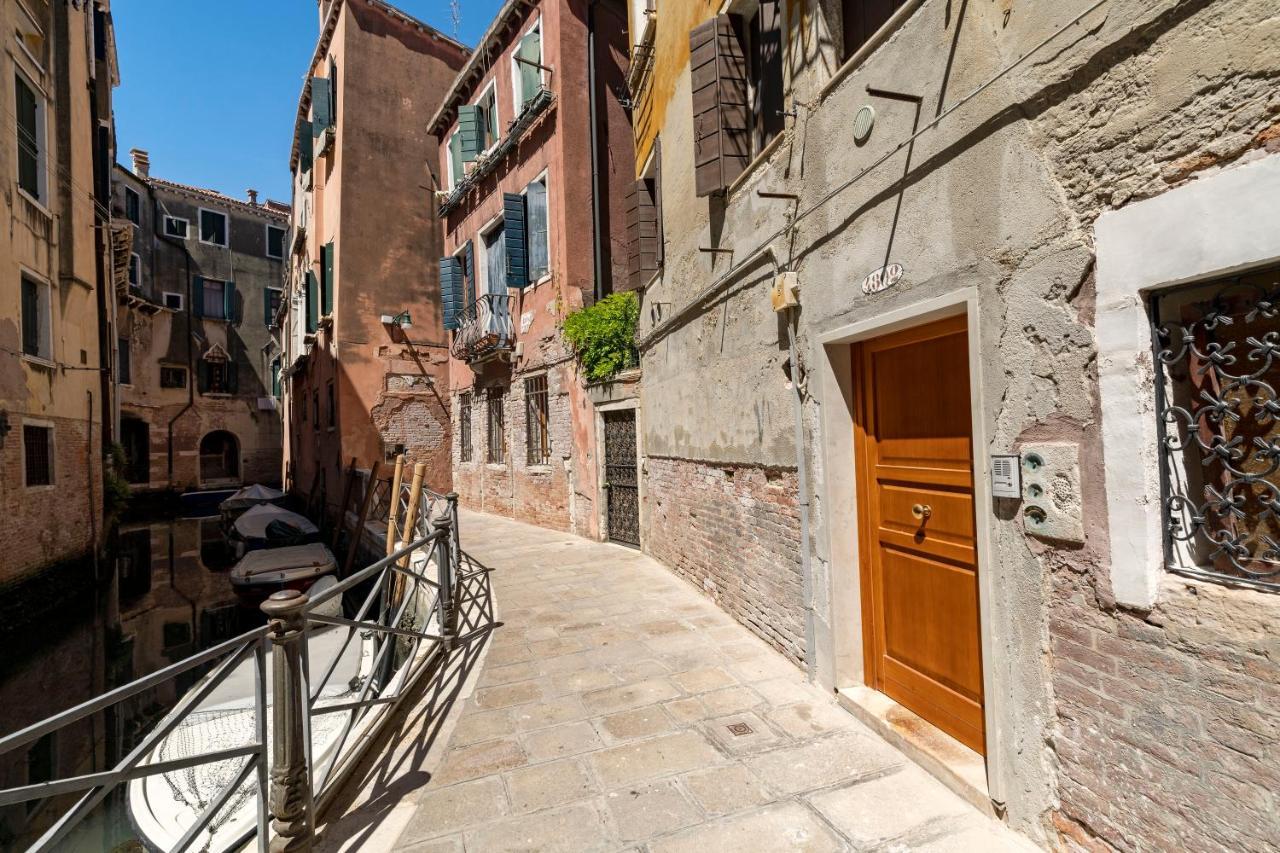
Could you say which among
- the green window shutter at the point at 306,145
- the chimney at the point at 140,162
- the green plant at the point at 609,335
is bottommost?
the green plant at the point at 609,335

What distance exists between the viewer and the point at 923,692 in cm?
322

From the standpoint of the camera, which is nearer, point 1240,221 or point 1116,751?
point 1240,221

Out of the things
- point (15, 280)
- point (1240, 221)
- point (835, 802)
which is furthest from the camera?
point (15, 280)

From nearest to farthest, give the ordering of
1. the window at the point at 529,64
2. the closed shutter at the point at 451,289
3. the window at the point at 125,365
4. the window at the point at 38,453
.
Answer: the window at the point at 38,453 < the window at the point at 529,64 < the closed shutter at the point at 451,289 < the window at the point at 125,365

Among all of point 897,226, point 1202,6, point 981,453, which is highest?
point 1202,6

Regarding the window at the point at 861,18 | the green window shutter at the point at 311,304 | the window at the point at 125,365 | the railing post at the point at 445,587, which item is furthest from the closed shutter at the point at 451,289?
the window at the point at 125,365

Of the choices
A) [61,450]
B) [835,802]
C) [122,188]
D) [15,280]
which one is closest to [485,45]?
[15,280]

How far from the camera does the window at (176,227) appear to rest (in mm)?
26328

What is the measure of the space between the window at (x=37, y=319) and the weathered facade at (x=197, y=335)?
13.9 m

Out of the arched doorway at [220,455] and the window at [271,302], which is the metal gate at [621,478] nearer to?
the arched doorway at [220,455]

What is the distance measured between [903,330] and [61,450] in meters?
13.7

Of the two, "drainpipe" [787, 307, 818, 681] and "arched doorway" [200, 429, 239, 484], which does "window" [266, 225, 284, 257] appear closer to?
"arched doorway" [200, 429, 239, 484]

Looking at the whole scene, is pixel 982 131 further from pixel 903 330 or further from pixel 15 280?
pixel 15 280

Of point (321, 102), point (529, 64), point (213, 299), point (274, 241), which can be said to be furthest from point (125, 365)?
point (529, 64)
